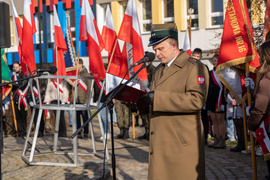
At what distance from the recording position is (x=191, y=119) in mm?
3723

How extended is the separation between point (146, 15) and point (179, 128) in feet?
68.5

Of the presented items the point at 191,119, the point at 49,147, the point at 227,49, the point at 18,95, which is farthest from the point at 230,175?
the point at 18,95

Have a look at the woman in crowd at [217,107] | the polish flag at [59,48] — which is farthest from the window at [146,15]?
the polish flag at [59,48]

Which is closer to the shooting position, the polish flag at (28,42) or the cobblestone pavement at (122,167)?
the cobblestone pavement at (122,167)

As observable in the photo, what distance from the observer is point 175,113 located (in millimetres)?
3744

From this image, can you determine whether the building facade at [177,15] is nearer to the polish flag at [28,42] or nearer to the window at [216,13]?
the window at [216,13]

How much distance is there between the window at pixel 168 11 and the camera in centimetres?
2306

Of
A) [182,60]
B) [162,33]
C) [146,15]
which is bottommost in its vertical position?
[182,60]

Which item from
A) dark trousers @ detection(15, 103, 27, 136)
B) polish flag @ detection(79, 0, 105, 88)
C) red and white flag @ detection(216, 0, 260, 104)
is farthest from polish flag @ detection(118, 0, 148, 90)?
dark trousers @ detection(15, 103, 27, 136)

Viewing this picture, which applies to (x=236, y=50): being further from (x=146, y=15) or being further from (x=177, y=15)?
(x=146, y=15)

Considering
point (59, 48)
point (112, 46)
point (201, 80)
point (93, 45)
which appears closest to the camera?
point (201, 80)

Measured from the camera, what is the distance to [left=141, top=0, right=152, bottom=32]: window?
23906 millimetres

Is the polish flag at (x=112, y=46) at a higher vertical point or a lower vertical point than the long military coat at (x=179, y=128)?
→ higher

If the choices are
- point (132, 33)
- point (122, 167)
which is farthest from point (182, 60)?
point (132, 33)
